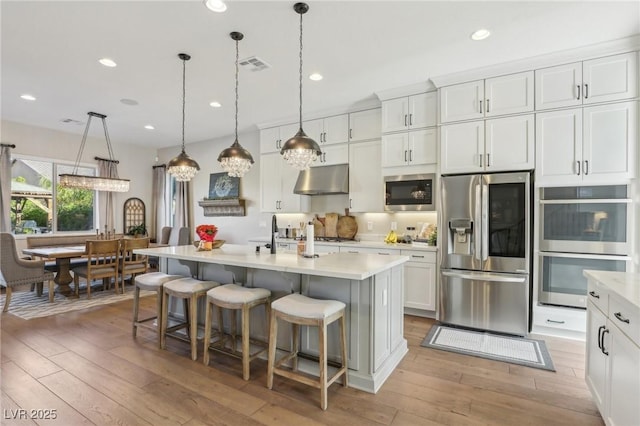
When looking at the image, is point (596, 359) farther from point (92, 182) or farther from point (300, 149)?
point (92, 182)

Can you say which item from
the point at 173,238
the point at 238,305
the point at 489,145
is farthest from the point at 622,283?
the point at 173,238

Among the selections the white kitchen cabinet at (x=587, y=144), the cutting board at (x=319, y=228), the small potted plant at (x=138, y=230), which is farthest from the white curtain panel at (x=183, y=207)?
the white kitchen cabinet at (x=587, y=144)

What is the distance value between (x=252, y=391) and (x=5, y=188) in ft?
20.7

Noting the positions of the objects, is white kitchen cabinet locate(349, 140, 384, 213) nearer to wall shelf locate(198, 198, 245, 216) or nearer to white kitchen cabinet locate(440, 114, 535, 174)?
white kitchen cabinet locate(440, 114, 535, 174)

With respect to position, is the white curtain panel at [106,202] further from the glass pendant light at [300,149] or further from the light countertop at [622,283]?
the light countertop at [622,283]

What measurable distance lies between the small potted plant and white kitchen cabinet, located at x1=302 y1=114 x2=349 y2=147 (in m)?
4.74

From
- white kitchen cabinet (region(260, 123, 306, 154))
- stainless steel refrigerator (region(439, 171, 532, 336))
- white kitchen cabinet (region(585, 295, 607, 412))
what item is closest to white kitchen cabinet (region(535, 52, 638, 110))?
stainless steel refrigerator (region(439, 171, 532, 336))

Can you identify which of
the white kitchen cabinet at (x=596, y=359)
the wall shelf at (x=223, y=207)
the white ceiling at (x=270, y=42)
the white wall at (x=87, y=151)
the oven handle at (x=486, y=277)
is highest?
the white ceiling at (x=270, y=42)

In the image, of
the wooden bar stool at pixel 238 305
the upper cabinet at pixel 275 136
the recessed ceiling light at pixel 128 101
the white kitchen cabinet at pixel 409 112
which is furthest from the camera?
the upper cabinet at pixel 275 136

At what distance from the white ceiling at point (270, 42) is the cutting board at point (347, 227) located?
1792 mm

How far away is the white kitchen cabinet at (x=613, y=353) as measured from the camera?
149 centimetres

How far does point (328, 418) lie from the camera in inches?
A: 80.4

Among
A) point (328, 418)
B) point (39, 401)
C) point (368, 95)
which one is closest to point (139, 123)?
point (368, 95)

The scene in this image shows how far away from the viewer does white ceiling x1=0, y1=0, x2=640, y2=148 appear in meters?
2.58
